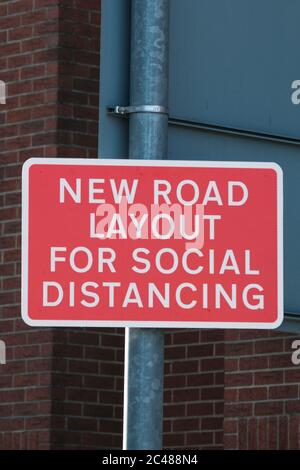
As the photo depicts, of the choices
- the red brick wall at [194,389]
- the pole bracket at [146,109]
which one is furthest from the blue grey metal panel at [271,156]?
the red brick wall at [194,389]

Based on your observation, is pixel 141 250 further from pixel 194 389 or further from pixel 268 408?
pixel 194 389

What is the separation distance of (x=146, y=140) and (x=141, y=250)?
1.06 feet

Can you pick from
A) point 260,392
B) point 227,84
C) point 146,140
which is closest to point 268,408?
point 260,392

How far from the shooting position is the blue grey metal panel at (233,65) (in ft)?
13.8

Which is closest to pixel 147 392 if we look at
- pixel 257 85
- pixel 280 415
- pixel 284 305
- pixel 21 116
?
pixel 284 305

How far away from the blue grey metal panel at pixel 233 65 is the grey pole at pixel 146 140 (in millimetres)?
127

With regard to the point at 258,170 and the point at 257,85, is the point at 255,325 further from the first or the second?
the point at 257,85

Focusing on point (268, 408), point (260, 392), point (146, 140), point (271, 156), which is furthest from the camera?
point (260, 392)

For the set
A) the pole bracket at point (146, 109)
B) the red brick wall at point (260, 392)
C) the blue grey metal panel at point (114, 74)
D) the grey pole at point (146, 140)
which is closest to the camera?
the grey pole at point (146, 140)

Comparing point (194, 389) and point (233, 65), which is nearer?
point (233, 65)

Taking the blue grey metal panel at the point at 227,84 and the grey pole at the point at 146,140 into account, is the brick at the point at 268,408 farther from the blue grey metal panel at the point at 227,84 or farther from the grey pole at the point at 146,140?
the grey pole at the point at 146,140

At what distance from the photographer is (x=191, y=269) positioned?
3.85 m

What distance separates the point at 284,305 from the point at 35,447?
5.11m

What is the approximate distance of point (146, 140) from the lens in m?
3.97
